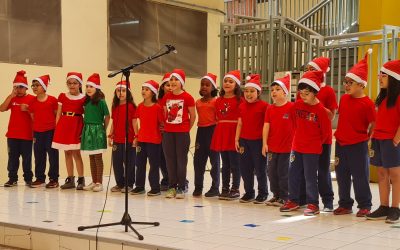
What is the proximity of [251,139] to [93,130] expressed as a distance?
6.28 ft

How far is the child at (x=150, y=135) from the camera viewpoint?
5.86 metres

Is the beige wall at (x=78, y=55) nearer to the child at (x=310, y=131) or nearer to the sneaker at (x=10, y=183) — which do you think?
the sneaker at (x=10, y=183)

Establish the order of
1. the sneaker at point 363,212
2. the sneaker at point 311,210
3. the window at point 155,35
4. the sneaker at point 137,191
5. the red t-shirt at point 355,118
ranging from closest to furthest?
1. the red t-shirt at point 355,118
2. the sneaker at point 363,212
3. the sneaker at point 311,210
4. the sneaker at point 137,191
5. the window at point 155,35

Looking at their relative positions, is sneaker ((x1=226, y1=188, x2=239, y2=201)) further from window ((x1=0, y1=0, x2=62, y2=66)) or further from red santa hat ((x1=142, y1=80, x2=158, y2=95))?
window ((x1=0, y1=0, x2=62, y2=66))

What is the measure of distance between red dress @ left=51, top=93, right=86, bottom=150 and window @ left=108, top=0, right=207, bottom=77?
252 centimetres

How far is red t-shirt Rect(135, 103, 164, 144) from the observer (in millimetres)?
5848

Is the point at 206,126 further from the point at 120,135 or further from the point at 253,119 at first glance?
the point at 120,135

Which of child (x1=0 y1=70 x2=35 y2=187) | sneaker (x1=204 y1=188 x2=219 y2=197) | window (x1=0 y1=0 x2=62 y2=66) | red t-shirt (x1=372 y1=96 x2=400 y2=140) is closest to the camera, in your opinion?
red t-shirt (x1=372 y1=96 x2=400 y2=140)

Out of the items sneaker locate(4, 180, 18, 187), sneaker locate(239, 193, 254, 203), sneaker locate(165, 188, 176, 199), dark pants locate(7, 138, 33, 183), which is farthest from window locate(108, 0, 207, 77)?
sneaker locate(239, 193, 254, 203)

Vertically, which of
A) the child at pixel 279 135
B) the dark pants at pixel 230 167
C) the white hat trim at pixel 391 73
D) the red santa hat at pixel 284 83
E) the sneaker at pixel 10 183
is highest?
the white hat trim at pixel 391 73

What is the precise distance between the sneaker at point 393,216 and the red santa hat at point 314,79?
116 cm

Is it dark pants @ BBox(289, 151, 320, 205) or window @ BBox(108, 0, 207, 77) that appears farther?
window @ BBox(108, 0, 207, 77)

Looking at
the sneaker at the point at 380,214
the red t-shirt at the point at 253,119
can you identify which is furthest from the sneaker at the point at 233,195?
the sneaker at the point at 380,214

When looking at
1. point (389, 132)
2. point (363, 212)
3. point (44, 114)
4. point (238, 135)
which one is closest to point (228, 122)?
point (238, 135)
